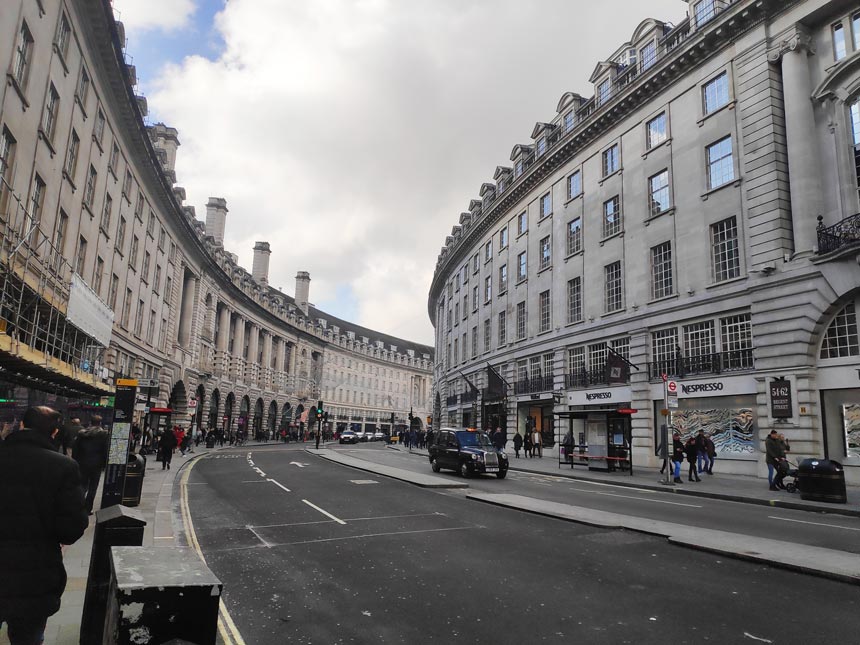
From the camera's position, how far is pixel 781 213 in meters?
21.7

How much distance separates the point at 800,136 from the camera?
21438 mm

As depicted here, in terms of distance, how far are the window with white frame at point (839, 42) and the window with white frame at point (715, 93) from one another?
406 centimetres

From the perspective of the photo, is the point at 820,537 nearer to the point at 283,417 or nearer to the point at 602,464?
the point at 602,464

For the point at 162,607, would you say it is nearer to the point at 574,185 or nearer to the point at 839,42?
the point at 839,42

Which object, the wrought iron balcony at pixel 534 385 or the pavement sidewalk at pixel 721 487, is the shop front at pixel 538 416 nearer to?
the wrought iron balcony at pixel 534 385

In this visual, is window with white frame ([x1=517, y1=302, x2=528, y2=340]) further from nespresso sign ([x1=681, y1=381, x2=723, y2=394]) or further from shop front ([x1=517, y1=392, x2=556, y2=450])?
nespresso sign ([x1=681, y1=381, x2=723, y2=394])

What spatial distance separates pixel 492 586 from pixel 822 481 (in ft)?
41.2

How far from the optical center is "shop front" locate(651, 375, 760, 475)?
72.8 feet

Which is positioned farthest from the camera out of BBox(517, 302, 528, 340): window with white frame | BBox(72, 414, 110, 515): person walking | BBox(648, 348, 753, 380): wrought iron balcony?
BBox(517, 302, 528, 340): window with white frame

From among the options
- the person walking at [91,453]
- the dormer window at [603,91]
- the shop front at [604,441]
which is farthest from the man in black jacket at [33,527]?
the dormer window at [603,91]

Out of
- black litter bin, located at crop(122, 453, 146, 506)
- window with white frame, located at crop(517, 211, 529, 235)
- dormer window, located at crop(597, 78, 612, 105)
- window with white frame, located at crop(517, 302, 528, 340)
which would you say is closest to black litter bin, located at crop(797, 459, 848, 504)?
black litter bin, located at crop(122, 453, 146, 506)

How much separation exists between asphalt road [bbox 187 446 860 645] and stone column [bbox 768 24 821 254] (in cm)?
1696

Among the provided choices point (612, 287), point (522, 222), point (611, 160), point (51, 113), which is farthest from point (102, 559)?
point (522, 222)

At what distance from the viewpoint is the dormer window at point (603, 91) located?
32.9m
